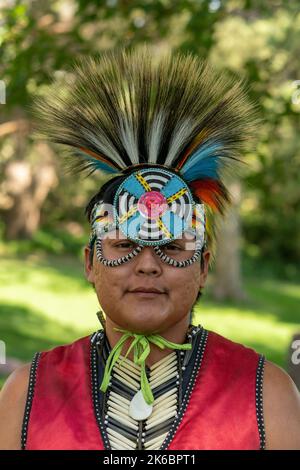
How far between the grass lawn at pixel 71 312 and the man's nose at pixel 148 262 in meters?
8.09

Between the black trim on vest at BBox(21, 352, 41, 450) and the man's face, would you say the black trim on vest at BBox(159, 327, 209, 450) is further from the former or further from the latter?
the black trim on vest at BBox(21, 352, 41, 450)

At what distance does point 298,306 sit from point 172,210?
16.7 metres

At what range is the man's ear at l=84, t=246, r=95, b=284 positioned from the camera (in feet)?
8.39

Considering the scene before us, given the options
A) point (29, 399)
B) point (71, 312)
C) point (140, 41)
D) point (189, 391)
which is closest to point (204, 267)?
point (189, 391)

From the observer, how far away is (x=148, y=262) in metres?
2.35

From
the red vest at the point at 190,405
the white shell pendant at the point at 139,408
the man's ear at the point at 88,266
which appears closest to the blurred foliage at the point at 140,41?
the man's ear at the point at 88,266

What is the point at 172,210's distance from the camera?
2438mm

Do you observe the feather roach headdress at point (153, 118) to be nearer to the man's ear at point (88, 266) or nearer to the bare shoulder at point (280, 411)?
the man's ear at point (88, 266)

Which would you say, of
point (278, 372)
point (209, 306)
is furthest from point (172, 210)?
point (209, 306)

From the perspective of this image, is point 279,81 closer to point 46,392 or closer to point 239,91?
point 239,91

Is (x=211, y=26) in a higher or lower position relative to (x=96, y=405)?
Result: higher
